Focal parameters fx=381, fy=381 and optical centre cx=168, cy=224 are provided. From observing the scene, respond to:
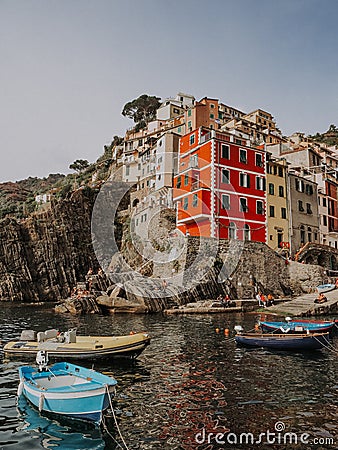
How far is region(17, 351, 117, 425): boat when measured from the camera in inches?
382

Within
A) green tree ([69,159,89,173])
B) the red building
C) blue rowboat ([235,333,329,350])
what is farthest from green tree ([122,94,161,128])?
blue rowboat ([235,333,329,350])

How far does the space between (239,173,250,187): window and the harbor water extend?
29678 mm

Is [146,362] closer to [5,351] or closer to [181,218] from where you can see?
[5,351]

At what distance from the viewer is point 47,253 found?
215ft

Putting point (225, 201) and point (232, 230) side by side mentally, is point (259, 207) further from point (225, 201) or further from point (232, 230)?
point (232, 230)

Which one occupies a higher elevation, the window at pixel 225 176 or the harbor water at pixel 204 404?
the window at pixel 225 176

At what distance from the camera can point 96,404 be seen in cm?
966

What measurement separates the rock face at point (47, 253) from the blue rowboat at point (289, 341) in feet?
161

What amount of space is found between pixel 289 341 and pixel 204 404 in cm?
932

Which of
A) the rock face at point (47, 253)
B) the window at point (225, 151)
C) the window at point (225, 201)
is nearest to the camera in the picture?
the window at point (225, 201)

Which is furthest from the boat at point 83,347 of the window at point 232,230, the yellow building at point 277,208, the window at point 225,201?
the yellow building at point 277,208

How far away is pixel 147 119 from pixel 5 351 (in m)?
94.0

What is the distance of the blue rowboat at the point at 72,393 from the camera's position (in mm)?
9703

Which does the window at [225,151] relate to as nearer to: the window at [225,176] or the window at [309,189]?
the window at [225,176]
